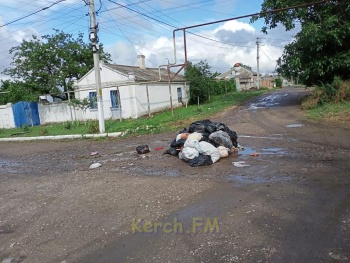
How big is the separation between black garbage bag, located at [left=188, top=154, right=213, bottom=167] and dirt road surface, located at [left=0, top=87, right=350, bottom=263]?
0.16 m

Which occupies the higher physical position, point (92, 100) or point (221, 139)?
point (92, 100)

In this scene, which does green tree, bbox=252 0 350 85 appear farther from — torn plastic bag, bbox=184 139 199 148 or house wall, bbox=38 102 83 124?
house wall, bbox=38 102 83 124

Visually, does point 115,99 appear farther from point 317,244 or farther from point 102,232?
point 317,244

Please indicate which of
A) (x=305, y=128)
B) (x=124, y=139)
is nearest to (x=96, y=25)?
(x=124, y=139)

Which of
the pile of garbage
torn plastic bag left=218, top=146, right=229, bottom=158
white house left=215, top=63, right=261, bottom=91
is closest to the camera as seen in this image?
the pile of garbage

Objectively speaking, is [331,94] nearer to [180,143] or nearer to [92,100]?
[180,143]

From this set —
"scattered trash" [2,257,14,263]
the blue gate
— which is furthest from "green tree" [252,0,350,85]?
the blue gate

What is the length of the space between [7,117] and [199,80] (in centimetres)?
1679

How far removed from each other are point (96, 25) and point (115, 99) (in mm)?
7603

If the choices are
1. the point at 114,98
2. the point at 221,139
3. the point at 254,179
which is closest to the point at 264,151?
the point at 221,139

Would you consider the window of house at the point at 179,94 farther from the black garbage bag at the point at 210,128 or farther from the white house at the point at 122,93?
the black garbage bag at the point at 210,128

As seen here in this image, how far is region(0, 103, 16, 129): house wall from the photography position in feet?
80.9

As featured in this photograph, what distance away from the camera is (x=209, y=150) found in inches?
287

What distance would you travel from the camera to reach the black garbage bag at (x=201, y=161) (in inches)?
276
